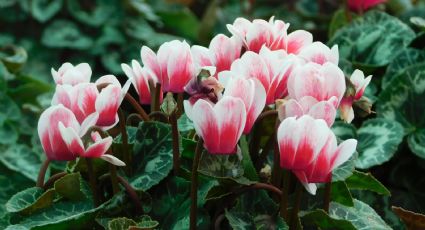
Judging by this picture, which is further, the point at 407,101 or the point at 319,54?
the point at 407,101

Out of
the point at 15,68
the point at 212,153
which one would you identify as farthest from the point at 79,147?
the point at 15,68

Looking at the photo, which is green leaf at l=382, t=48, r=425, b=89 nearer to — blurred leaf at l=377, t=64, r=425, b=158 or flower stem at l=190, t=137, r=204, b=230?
blurred leaf at l=377, t=64, r=425, b=158

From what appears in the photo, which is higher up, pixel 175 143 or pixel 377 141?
pixel 175 143

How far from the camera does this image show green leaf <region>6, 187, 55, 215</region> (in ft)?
3.78

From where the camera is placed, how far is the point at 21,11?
9.93ft

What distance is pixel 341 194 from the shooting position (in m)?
1.20

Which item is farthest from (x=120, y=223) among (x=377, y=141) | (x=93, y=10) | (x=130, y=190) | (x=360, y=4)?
(x=93, y=10)

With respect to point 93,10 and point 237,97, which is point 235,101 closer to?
point 237,97

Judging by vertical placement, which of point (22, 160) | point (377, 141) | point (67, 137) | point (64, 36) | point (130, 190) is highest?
point (67, 137)

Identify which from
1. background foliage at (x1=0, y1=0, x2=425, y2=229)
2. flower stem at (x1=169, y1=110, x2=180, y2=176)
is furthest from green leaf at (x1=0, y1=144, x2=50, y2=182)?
flower stem at (x1=169, y1=110, x2=180, y2=176)

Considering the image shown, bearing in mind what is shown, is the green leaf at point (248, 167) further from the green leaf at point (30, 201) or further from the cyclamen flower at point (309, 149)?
the green leaf at point (30, 201)

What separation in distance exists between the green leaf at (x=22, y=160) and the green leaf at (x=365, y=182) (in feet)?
2.64

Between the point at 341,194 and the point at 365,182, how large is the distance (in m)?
0.06

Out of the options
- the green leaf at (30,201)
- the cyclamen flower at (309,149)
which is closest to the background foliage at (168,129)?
the green leaf at (30,201)
